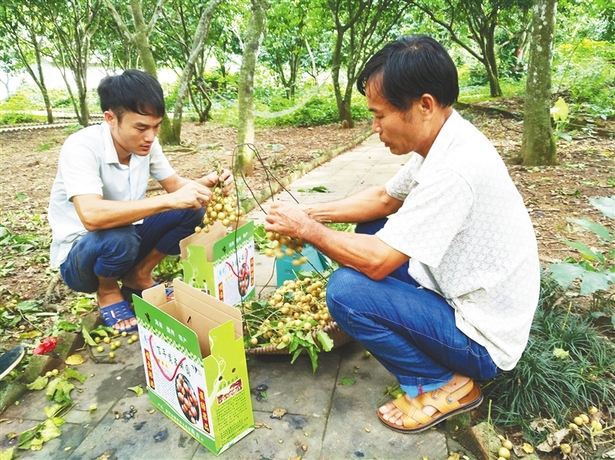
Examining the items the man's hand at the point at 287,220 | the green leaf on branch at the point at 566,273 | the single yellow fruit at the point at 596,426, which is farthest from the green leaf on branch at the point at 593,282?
the man's hand at the point at 287,220

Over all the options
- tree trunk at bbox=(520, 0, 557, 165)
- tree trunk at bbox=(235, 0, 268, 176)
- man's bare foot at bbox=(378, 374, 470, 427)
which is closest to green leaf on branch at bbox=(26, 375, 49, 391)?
man's bare foot at bbox=(378, 374, 470, 427)

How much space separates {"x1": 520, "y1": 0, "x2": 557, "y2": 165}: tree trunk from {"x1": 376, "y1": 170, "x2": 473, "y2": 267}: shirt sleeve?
4507 millimetres

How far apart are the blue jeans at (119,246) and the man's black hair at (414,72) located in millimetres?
1572

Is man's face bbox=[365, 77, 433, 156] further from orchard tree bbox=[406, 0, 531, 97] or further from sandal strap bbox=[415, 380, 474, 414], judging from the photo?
orchard tree bbox=[406, 0, 531, 97]

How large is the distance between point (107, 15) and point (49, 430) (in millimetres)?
13519

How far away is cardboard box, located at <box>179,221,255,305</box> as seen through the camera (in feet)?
7.59

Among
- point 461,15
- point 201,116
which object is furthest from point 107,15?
point 461,15

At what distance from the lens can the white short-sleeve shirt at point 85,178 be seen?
234 centimetres

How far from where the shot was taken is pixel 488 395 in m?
1.96

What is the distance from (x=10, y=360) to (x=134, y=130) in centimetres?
131

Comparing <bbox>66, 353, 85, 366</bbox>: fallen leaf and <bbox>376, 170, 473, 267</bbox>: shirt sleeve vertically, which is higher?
<bbox>376, 170, 473, 267</bbox>: shirt sleeve

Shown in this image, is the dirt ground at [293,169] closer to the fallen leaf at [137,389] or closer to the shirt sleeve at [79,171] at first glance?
the shirt sleeve at [79,171]

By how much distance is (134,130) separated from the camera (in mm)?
2354

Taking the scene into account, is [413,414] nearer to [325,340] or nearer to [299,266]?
[325,340]
